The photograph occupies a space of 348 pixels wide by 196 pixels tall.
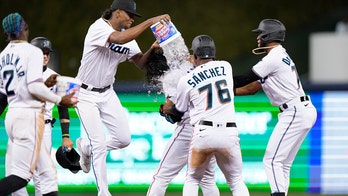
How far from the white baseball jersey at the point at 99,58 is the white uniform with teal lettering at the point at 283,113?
4.64ft

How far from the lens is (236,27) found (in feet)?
67.9

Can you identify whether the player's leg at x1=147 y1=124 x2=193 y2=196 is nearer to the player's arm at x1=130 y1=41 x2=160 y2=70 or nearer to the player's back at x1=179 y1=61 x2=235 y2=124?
the player's back at x1=179 y1=61 x2=235 y2=124

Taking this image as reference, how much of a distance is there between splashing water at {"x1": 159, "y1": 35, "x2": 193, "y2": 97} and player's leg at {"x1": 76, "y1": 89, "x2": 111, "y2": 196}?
680 mm

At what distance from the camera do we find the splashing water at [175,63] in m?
9.27

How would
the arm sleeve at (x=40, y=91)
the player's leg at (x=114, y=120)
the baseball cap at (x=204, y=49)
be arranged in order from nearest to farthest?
1. the arm sleeve at (x=40, y=91)
2. the baseball cap at (x=204, y=49)
3. the player's leg at (x=114, y=120)

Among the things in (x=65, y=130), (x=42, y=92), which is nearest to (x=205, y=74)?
(x=42, y=92)

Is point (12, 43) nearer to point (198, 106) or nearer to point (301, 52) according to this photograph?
point (198, 106)

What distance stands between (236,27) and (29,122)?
42.9 feet

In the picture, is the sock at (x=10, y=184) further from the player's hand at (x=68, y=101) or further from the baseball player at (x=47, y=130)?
the baseball player at (x=47, y=130)

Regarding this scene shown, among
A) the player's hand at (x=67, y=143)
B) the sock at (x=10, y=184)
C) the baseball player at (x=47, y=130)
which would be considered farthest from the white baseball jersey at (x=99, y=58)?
the sock at (x=10, y=184)

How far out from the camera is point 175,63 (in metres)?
9.41

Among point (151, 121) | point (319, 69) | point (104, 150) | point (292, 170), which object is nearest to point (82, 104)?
point (104, 150)

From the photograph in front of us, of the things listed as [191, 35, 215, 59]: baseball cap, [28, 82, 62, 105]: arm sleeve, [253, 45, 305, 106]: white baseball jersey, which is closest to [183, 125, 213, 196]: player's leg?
[191, 35, 215, 59]: baseball cap

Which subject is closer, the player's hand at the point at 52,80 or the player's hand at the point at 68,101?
the player's hand at the point at 68,101
